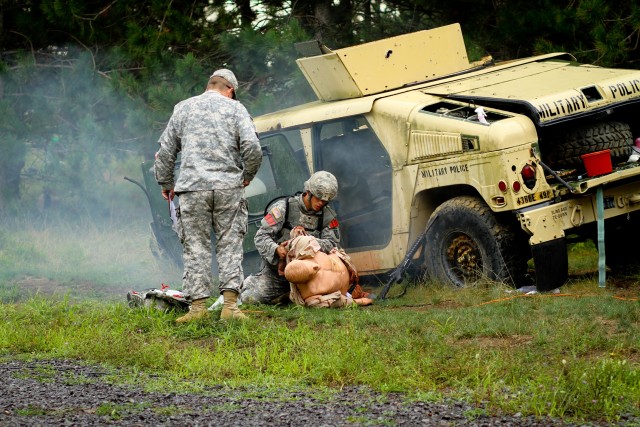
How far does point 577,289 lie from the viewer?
954cm

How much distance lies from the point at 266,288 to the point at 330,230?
751 millimetres

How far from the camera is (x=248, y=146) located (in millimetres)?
9039

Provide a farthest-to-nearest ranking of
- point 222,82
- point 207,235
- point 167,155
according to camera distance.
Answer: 1. point 222,82
2. point 167,155
3. point 207,235

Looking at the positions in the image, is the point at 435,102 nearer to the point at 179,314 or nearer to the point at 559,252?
the point at 559,252

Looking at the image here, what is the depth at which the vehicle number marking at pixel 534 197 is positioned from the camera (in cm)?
923

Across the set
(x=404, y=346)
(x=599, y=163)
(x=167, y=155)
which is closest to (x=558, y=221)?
(x=599, y=163)

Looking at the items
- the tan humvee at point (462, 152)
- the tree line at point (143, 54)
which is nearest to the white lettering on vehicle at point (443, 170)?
the tan humvee at point (462, 152)

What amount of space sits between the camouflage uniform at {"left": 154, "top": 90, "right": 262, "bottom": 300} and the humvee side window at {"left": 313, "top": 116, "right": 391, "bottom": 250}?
180 cm

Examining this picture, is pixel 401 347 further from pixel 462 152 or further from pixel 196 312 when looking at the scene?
pixel 462 152

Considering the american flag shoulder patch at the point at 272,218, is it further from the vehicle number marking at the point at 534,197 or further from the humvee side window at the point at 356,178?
the vehicle number marking at the point at 534,197

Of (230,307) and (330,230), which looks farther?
(330,230)

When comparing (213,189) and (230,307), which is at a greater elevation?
(213,189)

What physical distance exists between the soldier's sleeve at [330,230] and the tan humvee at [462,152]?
0.57m

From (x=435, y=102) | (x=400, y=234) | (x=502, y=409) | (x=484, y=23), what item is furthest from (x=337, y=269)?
(x=484, y=23)
